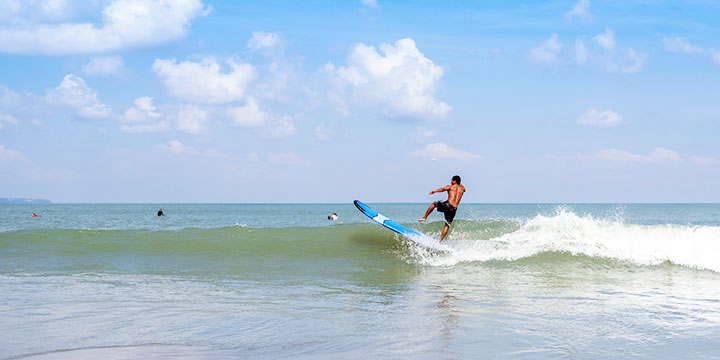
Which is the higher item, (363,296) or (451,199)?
(451,199)

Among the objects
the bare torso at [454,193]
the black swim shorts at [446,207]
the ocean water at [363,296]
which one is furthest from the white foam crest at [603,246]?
the bare torso at [454,193]

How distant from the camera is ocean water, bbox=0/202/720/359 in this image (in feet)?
20.1

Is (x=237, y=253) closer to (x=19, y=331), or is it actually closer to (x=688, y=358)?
(x=19, y=331)

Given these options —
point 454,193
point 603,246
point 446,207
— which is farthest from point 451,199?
point 603,246

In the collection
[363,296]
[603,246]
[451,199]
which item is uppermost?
[451,199]

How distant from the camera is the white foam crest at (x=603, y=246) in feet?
49.5

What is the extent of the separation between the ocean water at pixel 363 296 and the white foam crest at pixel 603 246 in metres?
0.07

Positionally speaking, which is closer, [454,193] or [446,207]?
[446,207]

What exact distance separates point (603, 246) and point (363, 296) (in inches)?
388

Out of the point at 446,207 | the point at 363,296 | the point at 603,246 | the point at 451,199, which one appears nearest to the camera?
the point at 363,296

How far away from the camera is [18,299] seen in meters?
9.24

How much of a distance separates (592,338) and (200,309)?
18.3 feet

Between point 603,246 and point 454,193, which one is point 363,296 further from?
point 603,246

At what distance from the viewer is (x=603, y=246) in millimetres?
16531
